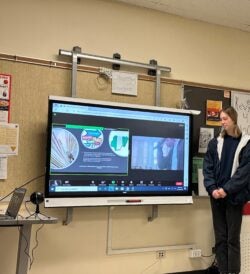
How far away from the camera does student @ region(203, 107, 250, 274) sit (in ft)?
10.1

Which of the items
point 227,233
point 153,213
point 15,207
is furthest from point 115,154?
point 227,233

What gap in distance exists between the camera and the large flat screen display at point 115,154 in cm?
287

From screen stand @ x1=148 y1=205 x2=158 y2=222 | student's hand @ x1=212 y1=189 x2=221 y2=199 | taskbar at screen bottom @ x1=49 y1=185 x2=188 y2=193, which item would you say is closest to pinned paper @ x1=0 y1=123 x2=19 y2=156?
taskbar at screen bottom @ x1=49 y1=185 x2=188 y2=193

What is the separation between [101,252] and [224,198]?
45.4 inches

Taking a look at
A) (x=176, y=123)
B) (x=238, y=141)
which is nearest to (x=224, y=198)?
(x=238, y=141)

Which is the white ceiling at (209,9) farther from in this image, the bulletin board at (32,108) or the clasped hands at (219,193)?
the clasped hands at (219,193)

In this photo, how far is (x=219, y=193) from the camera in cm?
308

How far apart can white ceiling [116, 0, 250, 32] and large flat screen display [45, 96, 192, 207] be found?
0.98 meters

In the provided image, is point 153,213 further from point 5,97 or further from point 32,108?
point 5,97

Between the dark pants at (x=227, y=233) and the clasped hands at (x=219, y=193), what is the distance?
0.31 ft

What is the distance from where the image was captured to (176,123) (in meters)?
3.31

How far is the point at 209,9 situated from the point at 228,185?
64.8 inches

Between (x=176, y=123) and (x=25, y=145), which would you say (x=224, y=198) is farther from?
(x=25, y=145)

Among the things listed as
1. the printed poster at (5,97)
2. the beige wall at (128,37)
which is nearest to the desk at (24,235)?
the printed poster at (5,97)
